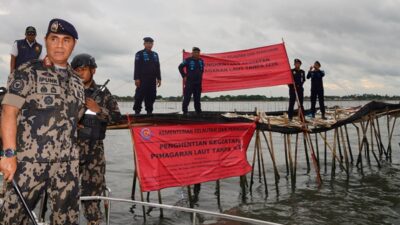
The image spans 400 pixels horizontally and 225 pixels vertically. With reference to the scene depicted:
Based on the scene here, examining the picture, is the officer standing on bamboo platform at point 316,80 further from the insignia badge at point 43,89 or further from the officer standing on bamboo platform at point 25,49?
the insignia badge at point 43,89

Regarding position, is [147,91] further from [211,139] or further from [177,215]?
[177,215]

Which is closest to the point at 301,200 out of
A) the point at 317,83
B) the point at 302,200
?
the point at 302,200

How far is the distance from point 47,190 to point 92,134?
1.90m

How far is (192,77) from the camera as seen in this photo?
11.6 metres

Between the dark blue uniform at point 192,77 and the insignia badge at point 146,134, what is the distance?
3.74m

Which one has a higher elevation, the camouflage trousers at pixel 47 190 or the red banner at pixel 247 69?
the red banner at pixel 247 69

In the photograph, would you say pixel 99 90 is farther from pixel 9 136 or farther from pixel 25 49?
pixel 25 49

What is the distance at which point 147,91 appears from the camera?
34.5 feet

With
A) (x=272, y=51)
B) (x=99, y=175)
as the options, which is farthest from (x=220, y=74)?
(x=99, y=175)

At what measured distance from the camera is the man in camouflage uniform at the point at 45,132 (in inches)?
120

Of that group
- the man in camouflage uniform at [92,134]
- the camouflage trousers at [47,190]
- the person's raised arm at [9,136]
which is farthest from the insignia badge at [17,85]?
the man in camouflage uniform at [92,134]

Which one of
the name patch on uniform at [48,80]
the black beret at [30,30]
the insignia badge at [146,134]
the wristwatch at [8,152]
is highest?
the black beret at [30,30]

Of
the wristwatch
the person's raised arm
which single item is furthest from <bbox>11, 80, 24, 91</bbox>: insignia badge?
the wristwatch

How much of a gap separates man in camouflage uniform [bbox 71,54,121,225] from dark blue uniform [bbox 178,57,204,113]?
20.6ft
